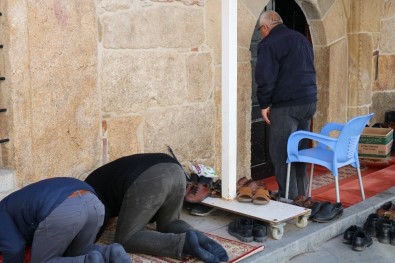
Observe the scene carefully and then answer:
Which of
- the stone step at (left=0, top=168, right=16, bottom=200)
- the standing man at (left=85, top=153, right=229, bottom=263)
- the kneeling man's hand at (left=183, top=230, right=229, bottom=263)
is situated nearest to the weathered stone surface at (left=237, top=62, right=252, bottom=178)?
the standing man at (left=85, top=153, right=229, bottom=263)

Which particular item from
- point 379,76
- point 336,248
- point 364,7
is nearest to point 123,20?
point 336,248

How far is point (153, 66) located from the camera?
17.4 feet

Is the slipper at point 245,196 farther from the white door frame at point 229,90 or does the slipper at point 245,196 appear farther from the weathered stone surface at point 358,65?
the weathered stone surface at point 358,65

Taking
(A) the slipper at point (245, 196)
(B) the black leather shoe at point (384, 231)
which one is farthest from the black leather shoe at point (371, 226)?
(A) the slipper at point (245, 196)

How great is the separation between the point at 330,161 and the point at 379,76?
12.2 ft

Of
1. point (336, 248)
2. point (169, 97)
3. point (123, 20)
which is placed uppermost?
point (123, 20)

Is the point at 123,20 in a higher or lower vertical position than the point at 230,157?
higher

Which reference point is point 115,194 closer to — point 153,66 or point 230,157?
point 230,157

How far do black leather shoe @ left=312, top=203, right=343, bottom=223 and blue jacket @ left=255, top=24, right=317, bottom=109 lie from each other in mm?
962

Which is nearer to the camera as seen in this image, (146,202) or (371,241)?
(146,202)

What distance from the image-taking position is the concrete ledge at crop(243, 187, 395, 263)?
4336 millimetres

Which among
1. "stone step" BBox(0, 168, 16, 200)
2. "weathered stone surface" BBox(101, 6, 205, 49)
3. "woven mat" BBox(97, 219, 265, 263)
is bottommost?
"woven mat" BBox(97, 219, 265, 263)

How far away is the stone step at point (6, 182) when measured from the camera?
14.1 ft

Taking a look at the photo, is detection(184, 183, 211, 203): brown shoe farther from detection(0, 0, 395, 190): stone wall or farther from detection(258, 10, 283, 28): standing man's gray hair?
detection(258, 10, 283, 28): standing man's gray hair
